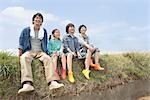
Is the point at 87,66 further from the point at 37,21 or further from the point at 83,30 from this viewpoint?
the point at 37,21

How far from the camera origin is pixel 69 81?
692cm

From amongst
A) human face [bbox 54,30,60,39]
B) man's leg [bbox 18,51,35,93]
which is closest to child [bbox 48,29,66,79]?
human face [bbox 54,30,60,39]

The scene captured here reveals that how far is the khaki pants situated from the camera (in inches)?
244

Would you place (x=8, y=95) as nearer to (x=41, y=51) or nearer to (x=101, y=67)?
(x=41, y=51)

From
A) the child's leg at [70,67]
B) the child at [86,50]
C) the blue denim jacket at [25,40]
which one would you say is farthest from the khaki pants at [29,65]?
the child at [86,50]

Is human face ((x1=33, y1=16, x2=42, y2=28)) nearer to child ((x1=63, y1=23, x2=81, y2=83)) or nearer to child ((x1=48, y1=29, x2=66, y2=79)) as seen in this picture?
child ((x1=48, y1=29, x2=66, y2=79))

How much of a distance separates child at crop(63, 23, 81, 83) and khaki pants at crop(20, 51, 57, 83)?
54cm

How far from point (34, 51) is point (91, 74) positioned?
1526 mm

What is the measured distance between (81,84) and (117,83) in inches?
46.0

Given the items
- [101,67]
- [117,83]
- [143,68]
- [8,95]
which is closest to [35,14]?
[8,95]

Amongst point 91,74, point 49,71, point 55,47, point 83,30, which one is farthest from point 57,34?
point 91,74

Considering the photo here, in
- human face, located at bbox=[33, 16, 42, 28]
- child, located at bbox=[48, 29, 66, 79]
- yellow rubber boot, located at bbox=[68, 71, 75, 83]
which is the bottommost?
yellow rubber boot, located at bbox=[68, 71, 75, 83]

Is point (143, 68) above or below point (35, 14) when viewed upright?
below

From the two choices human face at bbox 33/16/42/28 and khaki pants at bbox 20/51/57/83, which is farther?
human face at bbox 33/16/42/28
